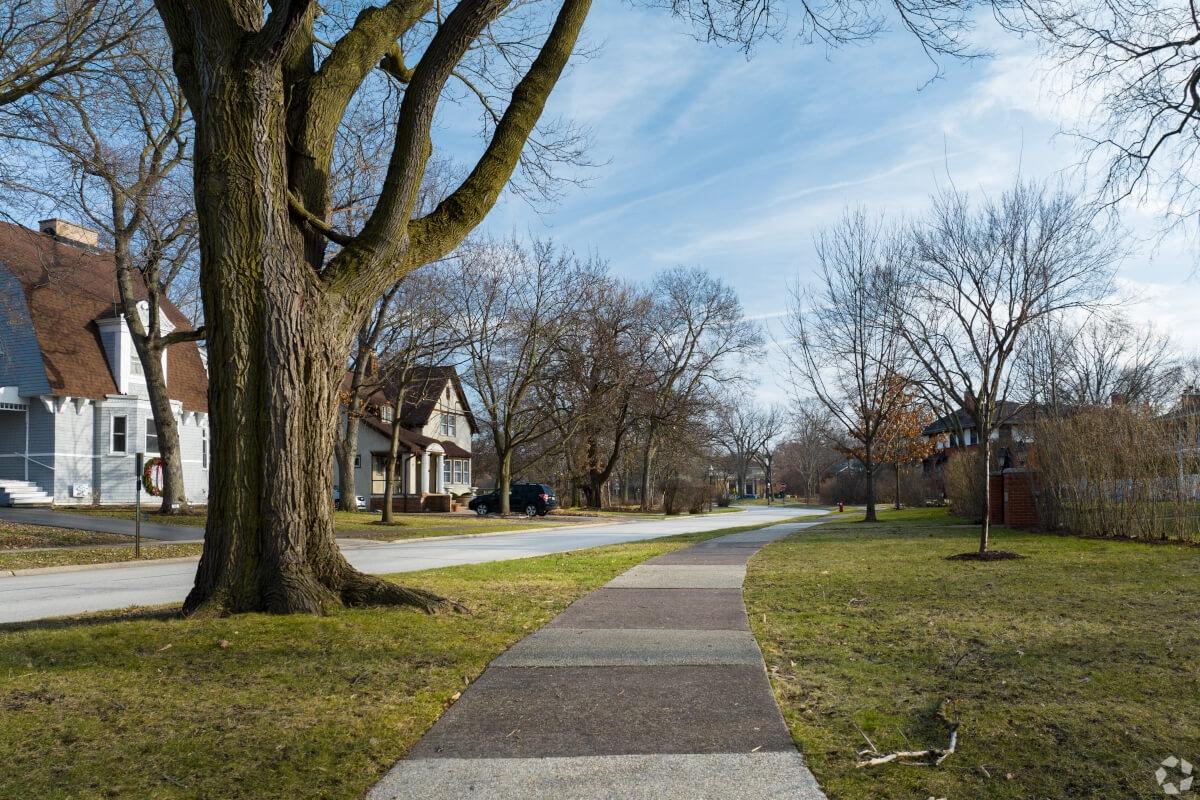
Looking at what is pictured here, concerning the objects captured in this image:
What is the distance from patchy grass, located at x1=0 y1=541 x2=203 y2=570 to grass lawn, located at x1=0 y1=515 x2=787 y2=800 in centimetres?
884

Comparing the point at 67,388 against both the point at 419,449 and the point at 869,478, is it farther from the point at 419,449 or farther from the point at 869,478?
the point at 869,478

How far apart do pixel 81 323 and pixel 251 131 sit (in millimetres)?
29479

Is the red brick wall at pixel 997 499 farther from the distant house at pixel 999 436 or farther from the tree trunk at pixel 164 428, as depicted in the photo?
the tree trunk at pixel 164 428

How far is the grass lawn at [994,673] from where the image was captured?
13.6 feet

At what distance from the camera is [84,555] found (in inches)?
658

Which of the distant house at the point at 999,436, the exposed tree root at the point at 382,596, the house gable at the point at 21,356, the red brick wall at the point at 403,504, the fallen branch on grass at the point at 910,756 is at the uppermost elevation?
the house gable at the point at 21,356

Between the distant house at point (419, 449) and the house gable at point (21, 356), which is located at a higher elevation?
the house gable at point (21, 356)

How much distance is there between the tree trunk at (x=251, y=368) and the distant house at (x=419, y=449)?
35975 millimetres

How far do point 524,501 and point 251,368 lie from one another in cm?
3632

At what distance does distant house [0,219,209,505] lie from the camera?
97.0 ft

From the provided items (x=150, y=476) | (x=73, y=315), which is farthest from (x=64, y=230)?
(x=150, y=476)

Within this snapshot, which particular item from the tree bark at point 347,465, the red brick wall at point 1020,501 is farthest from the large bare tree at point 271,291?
the tree bark at point 347,465

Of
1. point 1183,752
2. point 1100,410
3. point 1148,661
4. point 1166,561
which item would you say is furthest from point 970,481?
point 1183,752

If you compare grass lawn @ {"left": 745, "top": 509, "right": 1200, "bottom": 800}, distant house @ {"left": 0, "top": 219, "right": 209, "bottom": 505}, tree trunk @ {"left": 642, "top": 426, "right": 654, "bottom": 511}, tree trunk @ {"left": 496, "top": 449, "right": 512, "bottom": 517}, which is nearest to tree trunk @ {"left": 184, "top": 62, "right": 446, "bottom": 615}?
grass lawn @ {"left": 745, "top": 509, "right": 1200, "bottom": 800}
